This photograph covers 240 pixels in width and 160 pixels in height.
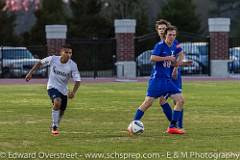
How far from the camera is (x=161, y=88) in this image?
12.3 meters

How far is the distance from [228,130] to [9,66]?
1123 inches

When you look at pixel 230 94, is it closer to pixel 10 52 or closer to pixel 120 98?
pixel 120 98

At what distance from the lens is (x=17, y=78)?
129 feet

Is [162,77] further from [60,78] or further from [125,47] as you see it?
[125,47]

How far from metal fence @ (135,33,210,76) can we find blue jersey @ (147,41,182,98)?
2740cm

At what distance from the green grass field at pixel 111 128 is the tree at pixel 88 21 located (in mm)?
29716

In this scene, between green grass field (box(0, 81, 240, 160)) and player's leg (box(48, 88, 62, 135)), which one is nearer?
green grass field (box(0, 81, 240, 160))

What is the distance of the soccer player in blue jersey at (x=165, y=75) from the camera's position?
12.3 meters

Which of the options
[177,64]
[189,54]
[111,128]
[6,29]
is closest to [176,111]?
[177,64]

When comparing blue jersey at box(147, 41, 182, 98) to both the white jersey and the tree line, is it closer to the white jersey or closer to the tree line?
the white jersey

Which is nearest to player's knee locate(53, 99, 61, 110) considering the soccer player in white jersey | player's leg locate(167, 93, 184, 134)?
the soccer player in white jersey

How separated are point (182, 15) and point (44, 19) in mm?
9983

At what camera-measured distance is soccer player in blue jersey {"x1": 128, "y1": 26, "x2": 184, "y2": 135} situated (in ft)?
40.4

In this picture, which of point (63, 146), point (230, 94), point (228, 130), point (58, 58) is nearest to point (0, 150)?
point (63, 146)
